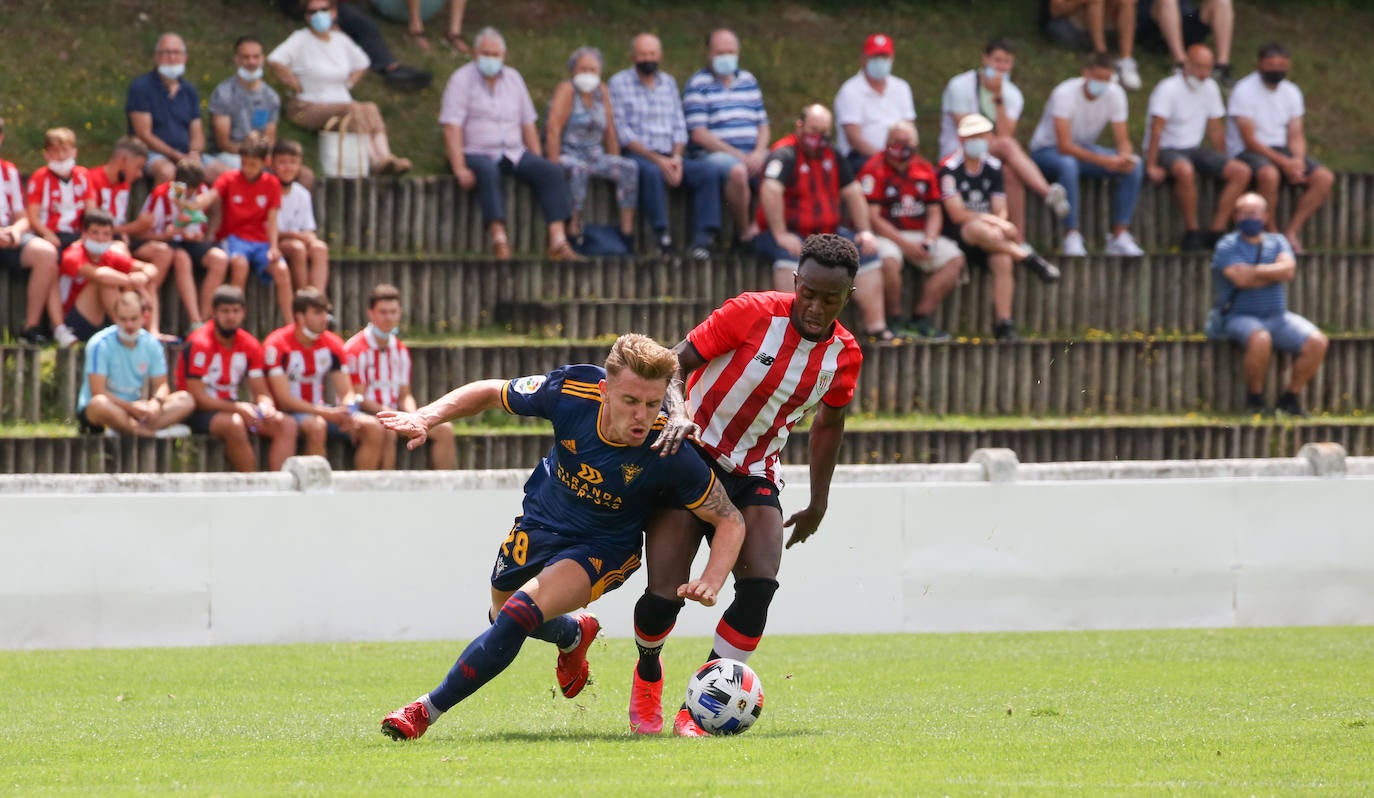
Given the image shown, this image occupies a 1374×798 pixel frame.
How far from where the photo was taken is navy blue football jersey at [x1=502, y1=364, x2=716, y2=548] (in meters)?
6.68

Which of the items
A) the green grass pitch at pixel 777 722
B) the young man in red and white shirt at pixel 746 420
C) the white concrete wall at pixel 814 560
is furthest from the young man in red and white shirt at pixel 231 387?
the young man in red and white shirt at pixel 746 420

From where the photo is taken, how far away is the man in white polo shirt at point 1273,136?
56.9ft

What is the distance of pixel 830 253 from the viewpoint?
678 cm

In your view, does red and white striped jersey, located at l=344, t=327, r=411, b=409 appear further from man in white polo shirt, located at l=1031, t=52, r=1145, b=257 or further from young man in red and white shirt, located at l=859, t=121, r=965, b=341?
man in white polo shirt, located at l=1031, t=52, r=1145, b=257

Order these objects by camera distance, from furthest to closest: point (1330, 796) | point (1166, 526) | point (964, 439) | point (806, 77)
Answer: point (806, 77) → point (964, 439) → point (1166, 526) → point (1330, 796)

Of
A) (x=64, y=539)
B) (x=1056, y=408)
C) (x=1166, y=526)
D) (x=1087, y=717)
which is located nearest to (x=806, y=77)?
(x=1056, y=408)

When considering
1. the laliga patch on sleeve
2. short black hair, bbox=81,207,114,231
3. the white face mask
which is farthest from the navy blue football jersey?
the white face mask

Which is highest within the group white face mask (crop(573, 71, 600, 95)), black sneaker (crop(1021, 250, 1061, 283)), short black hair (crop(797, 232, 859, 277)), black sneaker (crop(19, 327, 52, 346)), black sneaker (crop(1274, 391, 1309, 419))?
white face mask (crop(573, 71, 600, 95))

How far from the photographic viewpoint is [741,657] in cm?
719

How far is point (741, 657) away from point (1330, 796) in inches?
99.6

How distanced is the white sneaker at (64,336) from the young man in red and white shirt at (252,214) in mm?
1332

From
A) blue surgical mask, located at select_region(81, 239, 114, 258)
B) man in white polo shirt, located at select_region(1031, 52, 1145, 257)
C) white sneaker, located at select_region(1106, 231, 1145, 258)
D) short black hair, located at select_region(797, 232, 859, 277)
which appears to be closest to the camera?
short black hair, located at select_region(797, 232, 859, 277)

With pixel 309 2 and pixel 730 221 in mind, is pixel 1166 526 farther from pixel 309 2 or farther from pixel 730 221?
pixel 309 2

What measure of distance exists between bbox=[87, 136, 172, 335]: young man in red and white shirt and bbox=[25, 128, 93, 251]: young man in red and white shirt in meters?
0.14
